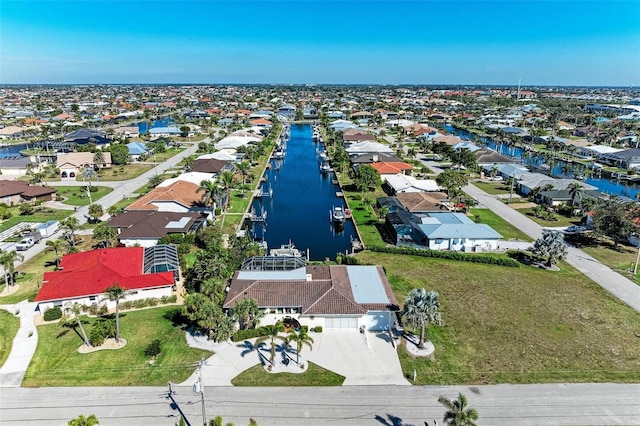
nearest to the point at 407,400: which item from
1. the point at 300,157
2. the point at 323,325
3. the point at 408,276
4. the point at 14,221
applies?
the point at 323,325

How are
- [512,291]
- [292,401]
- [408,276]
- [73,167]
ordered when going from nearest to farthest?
[292,401] → [512,291] → [408,276] → [73,167]

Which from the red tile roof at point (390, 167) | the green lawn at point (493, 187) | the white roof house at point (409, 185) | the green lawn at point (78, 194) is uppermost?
the red tile roof at point (390, 167)

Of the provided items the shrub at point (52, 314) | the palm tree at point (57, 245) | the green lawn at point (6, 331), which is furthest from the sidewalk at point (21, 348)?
the palm tree at point (57, 245)

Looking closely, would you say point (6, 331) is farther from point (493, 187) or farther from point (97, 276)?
point (493, 187)

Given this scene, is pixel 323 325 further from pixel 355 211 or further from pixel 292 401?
pixel 355 211

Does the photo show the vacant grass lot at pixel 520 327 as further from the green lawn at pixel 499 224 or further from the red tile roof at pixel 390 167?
the red tile roof at pixel 390 167

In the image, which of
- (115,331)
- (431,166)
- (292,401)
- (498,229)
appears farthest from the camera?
(431,166)

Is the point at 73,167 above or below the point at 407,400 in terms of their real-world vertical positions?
above
